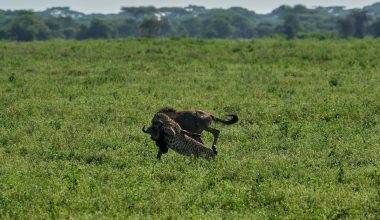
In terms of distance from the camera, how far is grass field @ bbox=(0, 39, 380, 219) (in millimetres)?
8906

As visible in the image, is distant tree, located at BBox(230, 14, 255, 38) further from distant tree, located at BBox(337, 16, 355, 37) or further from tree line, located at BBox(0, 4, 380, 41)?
distant tree, located at BBox(337, 16, 355, 37)

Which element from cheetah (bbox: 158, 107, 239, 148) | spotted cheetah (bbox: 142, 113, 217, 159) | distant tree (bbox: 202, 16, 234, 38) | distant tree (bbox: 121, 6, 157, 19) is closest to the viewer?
spotted cheetah (bbox: 142, 113, 217, 159)

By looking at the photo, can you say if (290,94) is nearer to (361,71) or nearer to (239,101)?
(239,101)

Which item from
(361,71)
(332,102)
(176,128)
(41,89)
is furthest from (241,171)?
(361,71)

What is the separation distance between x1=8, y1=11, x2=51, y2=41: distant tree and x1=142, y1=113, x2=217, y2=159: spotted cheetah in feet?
300

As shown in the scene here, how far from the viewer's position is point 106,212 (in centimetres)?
859

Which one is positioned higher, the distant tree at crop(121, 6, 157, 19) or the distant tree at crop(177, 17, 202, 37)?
the distant tree at crop(121, 6, 157, 19)

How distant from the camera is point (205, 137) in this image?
45.3ft

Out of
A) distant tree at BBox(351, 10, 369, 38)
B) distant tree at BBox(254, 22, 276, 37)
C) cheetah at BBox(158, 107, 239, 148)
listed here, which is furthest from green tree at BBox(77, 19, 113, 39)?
cheetah at BBox(158, 107, 239, 148)

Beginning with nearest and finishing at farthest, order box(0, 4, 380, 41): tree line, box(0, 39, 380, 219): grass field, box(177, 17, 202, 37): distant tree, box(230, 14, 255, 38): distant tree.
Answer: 1. box(0, 39, 380, 219): grass field
2. box(0, 4, 380, 41): tree line
3. box(230, 14, 255, 38): distant tree
4. box(177, 17, 202, 37): distant tree

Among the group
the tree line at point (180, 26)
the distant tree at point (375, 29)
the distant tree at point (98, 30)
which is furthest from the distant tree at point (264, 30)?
the distant tree at point (98, 30)

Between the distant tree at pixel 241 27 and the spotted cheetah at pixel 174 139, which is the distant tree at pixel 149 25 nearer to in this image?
the distant tree at pixel 241 27

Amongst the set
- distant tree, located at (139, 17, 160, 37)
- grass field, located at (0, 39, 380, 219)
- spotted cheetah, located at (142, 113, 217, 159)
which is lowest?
distant tree, located at (139, 17, 160, 37)

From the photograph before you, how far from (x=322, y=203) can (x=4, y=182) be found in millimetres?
4588
